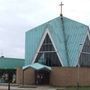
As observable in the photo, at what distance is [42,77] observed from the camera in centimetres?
7350

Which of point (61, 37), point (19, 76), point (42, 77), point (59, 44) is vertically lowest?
point (42, 77)

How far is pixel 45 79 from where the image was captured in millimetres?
73250

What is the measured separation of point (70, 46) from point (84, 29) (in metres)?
4.53

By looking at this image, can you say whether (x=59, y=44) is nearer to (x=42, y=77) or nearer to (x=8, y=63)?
(x=42, y=77)

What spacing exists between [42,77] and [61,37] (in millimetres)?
13369

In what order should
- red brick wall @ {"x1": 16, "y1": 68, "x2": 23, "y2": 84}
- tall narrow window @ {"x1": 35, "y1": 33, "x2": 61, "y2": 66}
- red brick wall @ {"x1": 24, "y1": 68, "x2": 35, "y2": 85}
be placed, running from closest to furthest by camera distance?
red brick wall @ {"x1": 24, "y1": 68, "x2": 35, "y2": 85} < red brick wall @ {"x1": 16, "y1": 68, "x2": 23, "y2": 84} < tall narrow window @ {"x1": 35, "y1": 33, "x2": 61, "y2": 66}

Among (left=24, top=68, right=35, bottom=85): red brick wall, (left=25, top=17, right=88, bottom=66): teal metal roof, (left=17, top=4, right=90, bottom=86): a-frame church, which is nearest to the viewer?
(left=24, top=68, right=35, bottom=85): red brick wall

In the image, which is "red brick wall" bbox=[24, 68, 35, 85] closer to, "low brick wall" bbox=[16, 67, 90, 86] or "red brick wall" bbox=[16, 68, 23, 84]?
"low brick wall" bbox=[16, 67, 90, 86]

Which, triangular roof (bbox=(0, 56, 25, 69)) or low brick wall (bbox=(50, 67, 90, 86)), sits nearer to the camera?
low brick wall (bbox=(50, 67, 90, 86))

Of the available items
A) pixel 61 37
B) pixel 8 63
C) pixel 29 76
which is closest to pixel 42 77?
pixel 29 76

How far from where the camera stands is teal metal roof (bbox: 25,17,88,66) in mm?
82188

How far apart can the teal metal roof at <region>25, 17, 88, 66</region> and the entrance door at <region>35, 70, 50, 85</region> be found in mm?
8092

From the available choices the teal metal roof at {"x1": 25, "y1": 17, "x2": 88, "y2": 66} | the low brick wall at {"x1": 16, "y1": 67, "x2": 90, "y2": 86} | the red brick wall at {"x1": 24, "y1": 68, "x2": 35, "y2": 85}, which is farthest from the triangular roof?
the low brick wall at {"x1": 16, "y1": 67, "x2": 90, "y2": 86}

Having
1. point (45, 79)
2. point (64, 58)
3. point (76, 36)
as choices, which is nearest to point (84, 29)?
point (76, 36)
